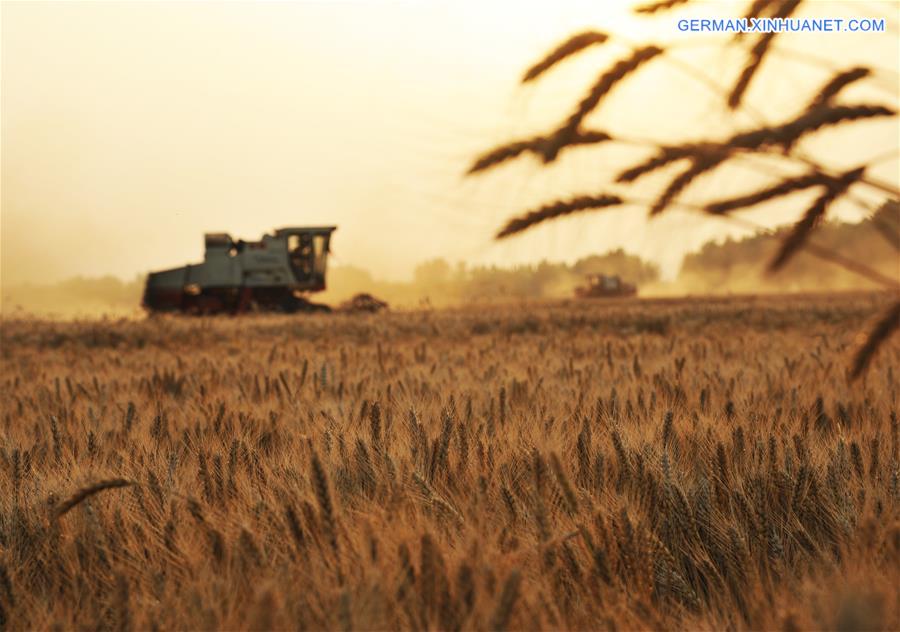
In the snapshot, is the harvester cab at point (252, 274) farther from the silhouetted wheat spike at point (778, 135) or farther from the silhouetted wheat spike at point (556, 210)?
the silhouetted wheat spike at point (778, 135)

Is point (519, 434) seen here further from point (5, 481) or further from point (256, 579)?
point (5, 481)

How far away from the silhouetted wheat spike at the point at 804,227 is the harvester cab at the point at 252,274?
19897 millimetres

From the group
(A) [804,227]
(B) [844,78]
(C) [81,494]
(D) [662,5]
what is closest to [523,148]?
(A) [804,227]

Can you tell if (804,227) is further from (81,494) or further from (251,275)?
(251,275)

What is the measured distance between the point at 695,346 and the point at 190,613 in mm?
5052

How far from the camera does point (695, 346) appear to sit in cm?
580

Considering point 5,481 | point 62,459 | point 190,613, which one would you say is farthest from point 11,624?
point 62,459

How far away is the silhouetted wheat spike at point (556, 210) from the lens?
6.44 feet

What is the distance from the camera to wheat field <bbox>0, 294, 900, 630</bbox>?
1175 millimetres

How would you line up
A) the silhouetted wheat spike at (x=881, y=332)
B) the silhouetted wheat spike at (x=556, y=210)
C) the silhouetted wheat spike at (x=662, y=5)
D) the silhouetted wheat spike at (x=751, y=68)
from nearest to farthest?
the silhouetted wheat spike at (x=881, y=332) < the silhouetted wheat spike at (x=556, y=210) < the silhouetted wheat spike at (x=751, y=68) < the silhouetted wheat spike at (x=662, y=5)

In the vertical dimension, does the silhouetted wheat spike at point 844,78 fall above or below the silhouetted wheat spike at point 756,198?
above

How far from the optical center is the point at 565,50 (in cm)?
214

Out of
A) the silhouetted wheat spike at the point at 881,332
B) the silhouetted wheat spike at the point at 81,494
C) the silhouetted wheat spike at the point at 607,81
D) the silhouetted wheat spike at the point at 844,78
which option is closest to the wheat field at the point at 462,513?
the silhouetted wheat spike at the point at 81,494

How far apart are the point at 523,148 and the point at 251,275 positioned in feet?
66.1
